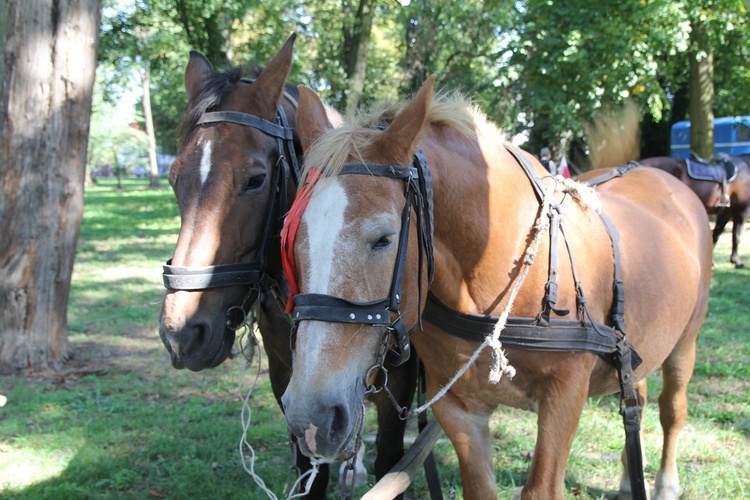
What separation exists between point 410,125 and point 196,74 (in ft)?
5.18

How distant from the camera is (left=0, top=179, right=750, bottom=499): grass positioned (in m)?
3.51

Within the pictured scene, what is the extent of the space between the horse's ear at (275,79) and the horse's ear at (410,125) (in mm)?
976

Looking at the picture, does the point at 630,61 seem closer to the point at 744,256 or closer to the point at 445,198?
the point at 744,256

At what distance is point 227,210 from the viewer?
229 cm

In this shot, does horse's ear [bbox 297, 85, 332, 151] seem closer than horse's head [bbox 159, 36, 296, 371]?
Yes

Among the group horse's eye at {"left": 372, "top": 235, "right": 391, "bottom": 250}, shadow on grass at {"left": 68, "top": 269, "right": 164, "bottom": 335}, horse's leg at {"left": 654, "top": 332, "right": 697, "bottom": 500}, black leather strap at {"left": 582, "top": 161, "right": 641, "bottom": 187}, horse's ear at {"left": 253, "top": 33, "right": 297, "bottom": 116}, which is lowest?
shadow on grass at {"left": 68, "top": 269, "right": 164, "bottom": 335}

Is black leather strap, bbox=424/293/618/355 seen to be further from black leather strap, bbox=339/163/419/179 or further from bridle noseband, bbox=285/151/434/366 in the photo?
black leather strap, bbox=339/163/419/179

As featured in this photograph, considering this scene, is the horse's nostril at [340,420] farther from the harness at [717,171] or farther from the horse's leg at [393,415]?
the harness at [717,171]

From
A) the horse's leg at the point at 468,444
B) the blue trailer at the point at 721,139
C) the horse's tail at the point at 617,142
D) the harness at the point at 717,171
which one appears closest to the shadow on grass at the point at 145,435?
the horse's leg at the point at 468,444

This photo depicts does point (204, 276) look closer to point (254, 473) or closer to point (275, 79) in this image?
point (275, 79)

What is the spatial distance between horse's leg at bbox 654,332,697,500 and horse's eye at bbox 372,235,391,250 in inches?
98.0

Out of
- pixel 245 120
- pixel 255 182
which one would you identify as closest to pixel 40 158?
pixel 245 120

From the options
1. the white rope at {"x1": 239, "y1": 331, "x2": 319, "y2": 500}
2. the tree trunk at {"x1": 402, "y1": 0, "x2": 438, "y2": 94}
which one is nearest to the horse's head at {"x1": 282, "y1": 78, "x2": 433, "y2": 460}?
the white rope at {"x1": 239, "y1": 331, "x2": 319, "y2": 500}

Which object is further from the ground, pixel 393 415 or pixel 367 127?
pixel 367 127
